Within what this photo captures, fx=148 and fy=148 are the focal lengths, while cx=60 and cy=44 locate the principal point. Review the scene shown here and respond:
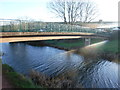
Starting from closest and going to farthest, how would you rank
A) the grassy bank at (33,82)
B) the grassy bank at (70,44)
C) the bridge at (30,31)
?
1. the grassy bank at (33,82)
2. the bridge at (30,31)
3. the grassy bank at (70,44)

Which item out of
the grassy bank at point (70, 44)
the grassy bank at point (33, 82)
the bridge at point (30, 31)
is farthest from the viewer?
the grassy bank at point (70, 44)

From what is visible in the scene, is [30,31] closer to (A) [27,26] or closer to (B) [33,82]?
(A) [27,26]

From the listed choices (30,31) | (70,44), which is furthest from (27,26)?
(70,44)

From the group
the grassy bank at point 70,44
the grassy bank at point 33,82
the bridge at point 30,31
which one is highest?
the bridge at point 30,31

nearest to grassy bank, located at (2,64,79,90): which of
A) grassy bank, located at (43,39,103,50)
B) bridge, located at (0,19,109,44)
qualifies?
bridge, located at (0,19,109,44)

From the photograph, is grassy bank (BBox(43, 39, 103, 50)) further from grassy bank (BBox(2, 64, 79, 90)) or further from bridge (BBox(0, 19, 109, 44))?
grassy bank (BBox(2, 64, 79, 90))

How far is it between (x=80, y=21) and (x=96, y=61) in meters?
21.6

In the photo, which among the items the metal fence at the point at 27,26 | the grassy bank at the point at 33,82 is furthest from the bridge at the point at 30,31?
the grassy bank at the point at 33,82

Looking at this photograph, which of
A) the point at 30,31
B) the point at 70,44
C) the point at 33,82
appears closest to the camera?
the point at 33,82

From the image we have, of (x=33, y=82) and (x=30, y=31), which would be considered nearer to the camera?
(x=33, y=82)

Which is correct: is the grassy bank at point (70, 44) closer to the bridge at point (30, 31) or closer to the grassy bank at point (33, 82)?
the bridge at point (30, 31)

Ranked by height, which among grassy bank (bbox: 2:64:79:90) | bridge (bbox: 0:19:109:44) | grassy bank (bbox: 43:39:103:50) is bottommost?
grassy bank (bbox: 2:64:79:90)

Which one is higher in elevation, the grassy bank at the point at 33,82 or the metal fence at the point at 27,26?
the metal fence at the point at 27,26

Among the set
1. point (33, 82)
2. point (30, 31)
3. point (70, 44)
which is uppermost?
point (30, 31)
